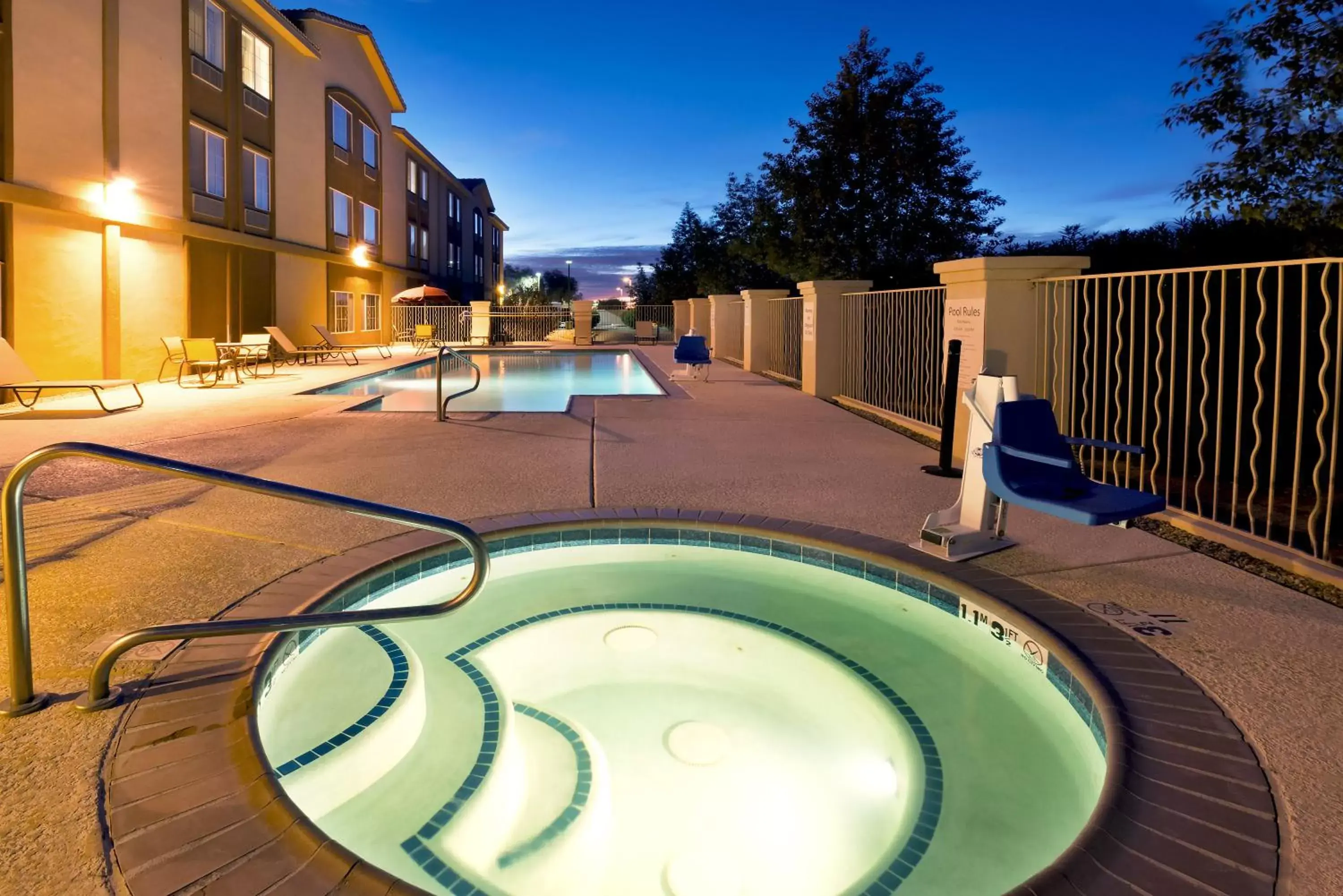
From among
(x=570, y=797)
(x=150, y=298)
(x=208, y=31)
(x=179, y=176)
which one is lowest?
(x=570, y=797)

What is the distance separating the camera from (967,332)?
24.4 feet

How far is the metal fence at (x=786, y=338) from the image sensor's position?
17109mm

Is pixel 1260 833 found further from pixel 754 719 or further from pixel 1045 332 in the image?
pixel 1045 332

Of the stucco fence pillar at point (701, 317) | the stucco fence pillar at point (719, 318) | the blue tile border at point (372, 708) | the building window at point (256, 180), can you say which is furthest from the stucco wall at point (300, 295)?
the blue tile border at point (372, 708)

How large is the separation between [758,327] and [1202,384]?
36.7 feet

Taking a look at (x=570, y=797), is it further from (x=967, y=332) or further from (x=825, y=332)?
(x=825, y=332)

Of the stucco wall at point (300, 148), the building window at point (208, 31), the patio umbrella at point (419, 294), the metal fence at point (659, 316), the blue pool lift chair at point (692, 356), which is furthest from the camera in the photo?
the metal fence at point (659, 316)

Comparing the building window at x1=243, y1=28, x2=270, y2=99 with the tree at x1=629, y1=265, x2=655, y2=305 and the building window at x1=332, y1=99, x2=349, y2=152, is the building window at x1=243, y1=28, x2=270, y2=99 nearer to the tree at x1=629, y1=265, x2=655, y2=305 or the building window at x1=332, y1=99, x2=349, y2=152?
the building window at x1=332, y1=99, x2=349, y2=152

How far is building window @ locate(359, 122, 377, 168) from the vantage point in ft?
94.6

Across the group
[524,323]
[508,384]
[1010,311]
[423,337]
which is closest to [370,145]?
[423,337]

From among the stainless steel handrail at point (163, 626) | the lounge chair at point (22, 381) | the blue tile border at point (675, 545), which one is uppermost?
the lounge chair at point (22, 381)

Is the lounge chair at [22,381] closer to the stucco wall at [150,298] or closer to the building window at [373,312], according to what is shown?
the stucco wall at [150,298]

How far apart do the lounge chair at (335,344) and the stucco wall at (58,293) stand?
616cm

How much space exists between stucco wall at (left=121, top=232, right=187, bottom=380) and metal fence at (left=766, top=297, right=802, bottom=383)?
39.3ft
